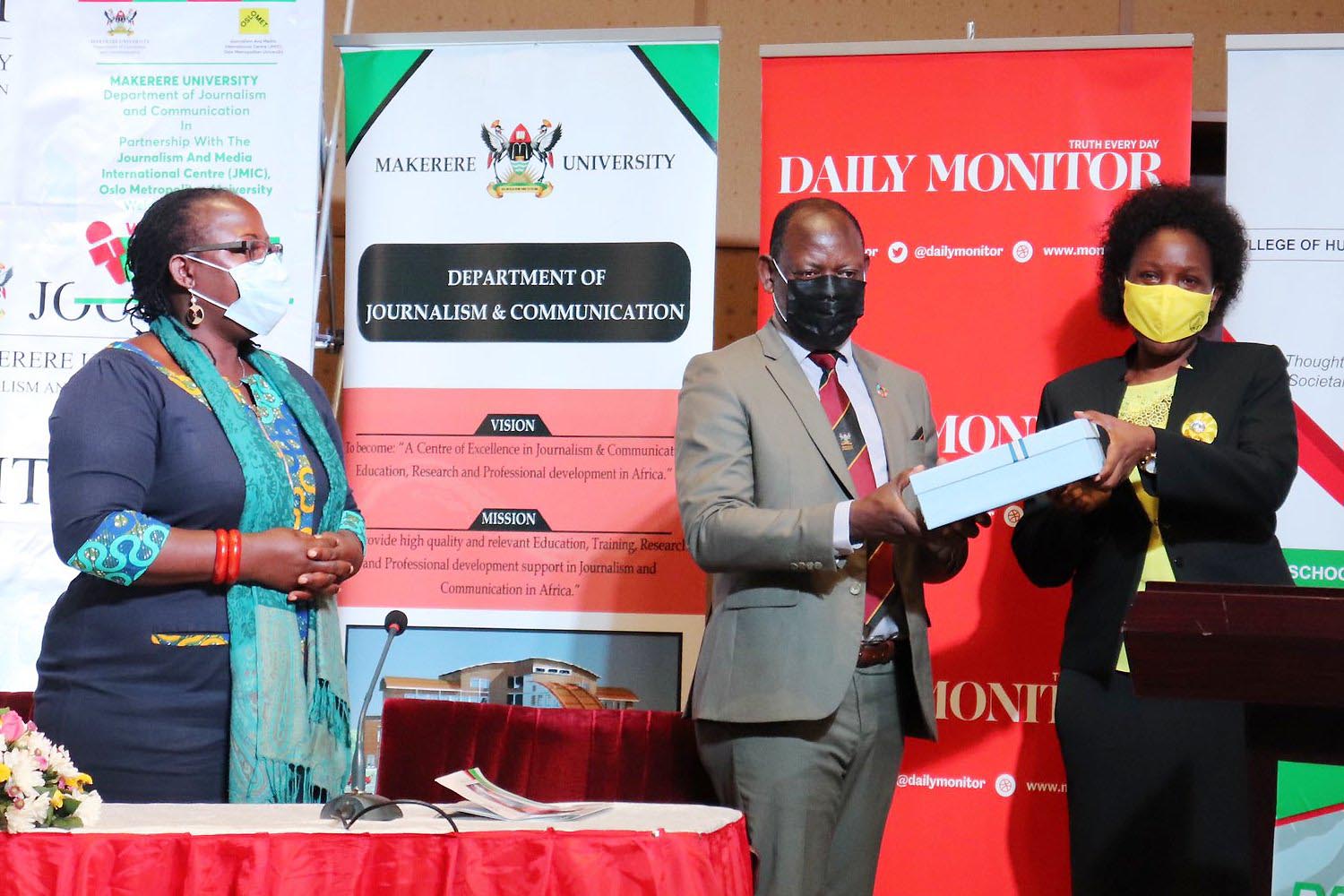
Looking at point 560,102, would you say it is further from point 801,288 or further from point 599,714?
point 599,714

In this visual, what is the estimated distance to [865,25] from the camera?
5.16 metres

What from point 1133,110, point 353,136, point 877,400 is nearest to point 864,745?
point 877,400

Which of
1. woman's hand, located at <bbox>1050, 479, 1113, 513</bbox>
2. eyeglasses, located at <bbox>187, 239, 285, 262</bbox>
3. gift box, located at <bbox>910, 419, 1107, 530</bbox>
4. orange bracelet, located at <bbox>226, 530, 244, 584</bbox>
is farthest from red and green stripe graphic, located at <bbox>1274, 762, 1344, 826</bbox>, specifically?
eyeglasses, located at <bbox>187, 239, 285, 262</bbox>

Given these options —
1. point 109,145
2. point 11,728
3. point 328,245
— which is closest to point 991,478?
point 11,728

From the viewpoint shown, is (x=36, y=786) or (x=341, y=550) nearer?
(x=36, y=786)

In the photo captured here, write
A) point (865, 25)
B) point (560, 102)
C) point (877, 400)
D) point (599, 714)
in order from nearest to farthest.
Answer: point (877, 400)
point (599, 714)
point (560, 102)
point (865, 25)

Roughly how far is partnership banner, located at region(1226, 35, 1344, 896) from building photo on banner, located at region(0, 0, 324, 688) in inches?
97.3

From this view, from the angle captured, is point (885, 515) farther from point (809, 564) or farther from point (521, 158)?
point (521, 158)

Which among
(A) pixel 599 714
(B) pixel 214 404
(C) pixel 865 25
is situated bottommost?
(A) pixel 599 714

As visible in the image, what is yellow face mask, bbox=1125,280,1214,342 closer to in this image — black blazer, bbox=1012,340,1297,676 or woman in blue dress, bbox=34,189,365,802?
black blazer, bbox=1012,340,1297,676

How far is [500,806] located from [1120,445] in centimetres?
127

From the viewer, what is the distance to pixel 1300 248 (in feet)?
11.7

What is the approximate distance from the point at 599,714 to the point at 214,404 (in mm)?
1041

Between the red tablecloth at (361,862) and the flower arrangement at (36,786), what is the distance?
0.03 m
